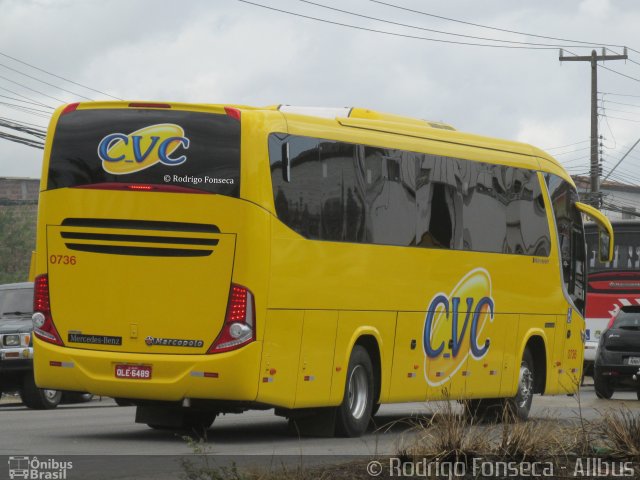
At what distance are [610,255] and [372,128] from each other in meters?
6.27

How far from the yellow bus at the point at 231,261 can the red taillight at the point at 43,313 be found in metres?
0.02

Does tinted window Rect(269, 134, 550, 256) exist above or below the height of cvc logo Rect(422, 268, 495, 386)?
above

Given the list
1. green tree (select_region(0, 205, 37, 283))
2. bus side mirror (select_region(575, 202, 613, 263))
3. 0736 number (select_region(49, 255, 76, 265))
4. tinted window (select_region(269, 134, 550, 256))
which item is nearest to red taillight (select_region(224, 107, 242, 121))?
tinted window (select_region(269, 134, 550, 256))

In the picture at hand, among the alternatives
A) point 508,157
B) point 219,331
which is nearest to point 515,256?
point 508,157

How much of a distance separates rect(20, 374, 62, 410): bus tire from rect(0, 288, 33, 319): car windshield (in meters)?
1.17

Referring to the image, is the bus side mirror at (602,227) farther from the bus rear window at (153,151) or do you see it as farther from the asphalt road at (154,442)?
the bus rear window at (153,151)

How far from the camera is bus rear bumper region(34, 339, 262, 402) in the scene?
1421 centimetres

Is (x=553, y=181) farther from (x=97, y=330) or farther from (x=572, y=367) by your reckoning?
(x=97, y=330)

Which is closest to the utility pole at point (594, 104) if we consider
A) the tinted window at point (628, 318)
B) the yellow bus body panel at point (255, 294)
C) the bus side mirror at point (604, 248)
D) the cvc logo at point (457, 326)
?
the tinted window at point (628, 318)

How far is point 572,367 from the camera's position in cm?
2128

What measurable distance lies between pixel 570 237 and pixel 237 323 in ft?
27.8

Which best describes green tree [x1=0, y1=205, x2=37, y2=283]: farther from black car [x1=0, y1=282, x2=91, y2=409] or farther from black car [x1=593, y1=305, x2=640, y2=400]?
black car [x1=0, y1=282, x2=91, y2=409]

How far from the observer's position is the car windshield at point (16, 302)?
2295cm

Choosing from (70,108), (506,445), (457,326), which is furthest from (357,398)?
(506,445)
